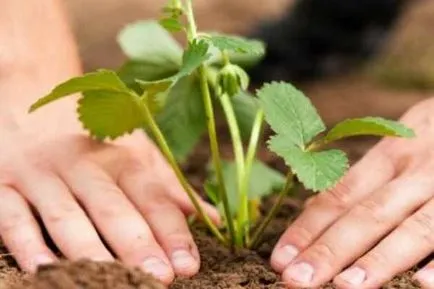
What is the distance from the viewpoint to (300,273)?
1191mm

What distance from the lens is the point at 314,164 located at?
1161 mm

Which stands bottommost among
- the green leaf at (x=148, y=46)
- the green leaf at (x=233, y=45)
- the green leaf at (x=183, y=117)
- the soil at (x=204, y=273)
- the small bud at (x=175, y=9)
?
the soil at (x=204, y=273)

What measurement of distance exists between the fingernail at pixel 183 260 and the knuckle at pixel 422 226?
0.87ft

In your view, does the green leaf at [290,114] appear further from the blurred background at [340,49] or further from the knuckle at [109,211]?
the blurred background at [340,49]

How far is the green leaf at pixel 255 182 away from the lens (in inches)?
57.8

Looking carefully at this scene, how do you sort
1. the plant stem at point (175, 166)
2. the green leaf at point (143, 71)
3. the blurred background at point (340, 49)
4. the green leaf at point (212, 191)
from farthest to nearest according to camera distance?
the blurred background at point (340, 49)
the green leaf at point (143, 71)
the green leaf at point (212, 191)
the plant stem at point (175, 166)

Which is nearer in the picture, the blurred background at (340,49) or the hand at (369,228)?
the hand at (369,228)

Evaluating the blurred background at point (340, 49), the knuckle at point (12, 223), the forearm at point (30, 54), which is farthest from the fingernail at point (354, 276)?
the blurred background at point (340, 49)

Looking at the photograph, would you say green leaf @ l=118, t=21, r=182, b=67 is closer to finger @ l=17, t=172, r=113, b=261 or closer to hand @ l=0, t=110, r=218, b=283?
hand @ l=0, t=110, r=218, b=283

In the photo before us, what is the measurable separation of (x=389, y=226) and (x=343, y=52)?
183cm

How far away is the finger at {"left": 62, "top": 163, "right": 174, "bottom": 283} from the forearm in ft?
0.50

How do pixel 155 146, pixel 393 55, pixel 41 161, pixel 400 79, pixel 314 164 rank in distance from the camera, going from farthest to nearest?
pixel 393 55 → pixel 400 79 → pixel 155 146 → pixel 41 161 → pixel 314 164

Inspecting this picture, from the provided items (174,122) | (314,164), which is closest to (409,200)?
(314,164)

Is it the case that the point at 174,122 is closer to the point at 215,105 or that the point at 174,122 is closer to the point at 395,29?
the point at 215,105
